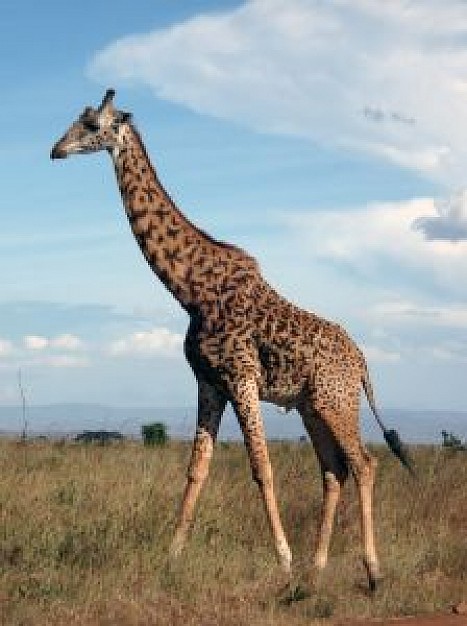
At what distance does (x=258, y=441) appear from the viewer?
10383mm

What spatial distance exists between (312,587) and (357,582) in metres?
0.91

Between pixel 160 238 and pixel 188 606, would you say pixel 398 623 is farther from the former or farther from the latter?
pixel 160 238

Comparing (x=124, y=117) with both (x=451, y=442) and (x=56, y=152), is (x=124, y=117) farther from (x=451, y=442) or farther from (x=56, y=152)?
(x=451, y=442)

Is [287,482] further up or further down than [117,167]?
further down

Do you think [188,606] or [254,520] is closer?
[188,606]

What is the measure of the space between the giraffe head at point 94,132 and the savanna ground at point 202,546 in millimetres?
3312

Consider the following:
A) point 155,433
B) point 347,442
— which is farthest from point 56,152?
point 155,433

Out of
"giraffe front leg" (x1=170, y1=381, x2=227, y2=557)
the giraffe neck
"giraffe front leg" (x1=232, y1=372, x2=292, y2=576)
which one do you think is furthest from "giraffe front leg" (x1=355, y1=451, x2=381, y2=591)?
the giraffe neck

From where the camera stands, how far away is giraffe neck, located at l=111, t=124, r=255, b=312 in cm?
1076

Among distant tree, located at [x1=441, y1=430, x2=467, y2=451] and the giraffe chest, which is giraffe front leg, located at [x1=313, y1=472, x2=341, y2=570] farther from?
distant tree, located at [x1=441, y1=430, x2=467, y2=451]

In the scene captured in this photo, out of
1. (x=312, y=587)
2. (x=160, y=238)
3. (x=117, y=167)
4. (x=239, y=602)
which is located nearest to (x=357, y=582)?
(x=312, y=587)

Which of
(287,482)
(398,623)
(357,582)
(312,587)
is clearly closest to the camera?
(398,623)

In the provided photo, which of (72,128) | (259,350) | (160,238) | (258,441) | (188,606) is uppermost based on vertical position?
(72,128)

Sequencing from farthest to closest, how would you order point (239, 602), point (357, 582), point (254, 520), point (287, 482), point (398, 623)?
1. point (287, 482)
2. point (254, 520)
3. point (357, 582)
4. point (239, 602)
5. point (398, 623)
